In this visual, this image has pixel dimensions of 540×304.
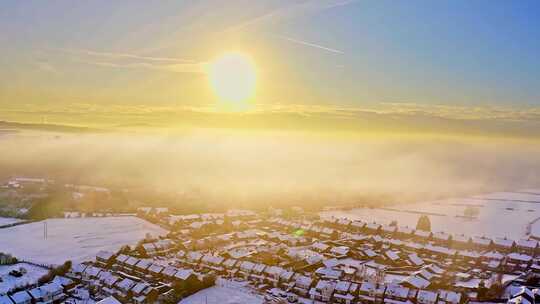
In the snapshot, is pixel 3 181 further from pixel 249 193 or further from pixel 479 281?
pixel 479 281

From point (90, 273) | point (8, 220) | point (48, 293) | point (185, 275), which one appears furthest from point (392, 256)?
point (8, 220)

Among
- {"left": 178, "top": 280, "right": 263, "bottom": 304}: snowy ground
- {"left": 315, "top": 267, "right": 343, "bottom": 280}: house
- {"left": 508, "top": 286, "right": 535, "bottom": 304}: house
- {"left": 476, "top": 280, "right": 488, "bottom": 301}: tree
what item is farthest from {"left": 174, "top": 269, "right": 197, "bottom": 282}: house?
{"left": 508, "top": 286, "right": 535, "bottom": 304}: house

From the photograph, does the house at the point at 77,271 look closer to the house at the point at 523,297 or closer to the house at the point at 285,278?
the house at the point at 285,278

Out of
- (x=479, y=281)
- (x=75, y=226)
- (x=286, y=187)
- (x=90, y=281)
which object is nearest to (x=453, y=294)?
(x=479, y=281)

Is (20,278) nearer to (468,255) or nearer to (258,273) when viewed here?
(258,273)

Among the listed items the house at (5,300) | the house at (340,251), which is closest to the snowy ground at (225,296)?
the house at (5,300)

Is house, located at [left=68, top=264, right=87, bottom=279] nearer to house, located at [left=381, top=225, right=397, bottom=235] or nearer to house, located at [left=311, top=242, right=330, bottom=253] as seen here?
→ house, located at [left=311, top=242, right=330, bottom=253]
